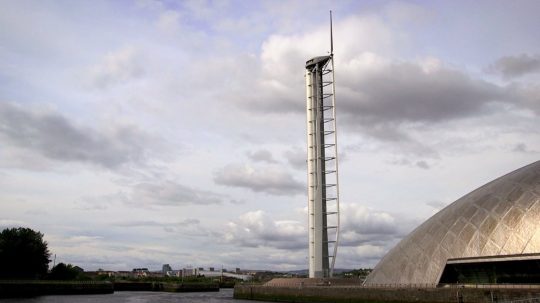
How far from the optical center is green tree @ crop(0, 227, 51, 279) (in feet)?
395

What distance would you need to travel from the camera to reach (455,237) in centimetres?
5606

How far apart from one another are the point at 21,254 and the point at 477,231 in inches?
4039

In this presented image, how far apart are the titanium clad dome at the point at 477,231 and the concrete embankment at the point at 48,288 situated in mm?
74880

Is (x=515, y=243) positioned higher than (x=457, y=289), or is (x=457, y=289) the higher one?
(x=515, y=243)

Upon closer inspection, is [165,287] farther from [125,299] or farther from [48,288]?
[125,299]

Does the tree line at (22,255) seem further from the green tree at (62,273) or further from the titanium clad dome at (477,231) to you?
the titanium clad dome at (477,231)

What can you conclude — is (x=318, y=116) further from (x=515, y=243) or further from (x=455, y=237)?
(x=515, y=243)

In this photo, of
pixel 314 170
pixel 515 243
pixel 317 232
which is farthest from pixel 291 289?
pixel 515 243

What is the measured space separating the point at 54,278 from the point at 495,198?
117 meters

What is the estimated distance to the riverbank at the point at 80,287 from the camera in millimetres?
107750

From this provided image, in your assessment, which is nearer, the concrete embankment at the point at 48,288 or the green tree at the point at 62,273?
the concrete embankment at the point at 48,288

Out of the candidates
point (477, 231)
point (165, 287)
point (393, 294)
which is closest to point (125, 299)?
point (165, 287)

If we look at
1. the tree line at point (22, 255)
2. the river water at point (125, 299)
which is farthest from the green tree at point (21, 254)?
the river water at point (125, 299)

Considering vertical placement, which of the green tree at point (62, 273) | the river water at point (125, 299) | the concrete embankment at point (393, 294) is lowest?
the river water at point (125, 299)
